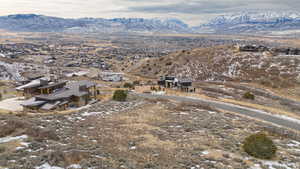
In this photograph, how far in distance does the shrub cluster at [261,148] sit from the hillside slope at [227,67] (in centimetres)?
5512

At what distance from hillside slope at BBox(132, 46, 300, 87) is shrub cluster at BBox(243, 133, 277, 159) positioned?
2170 inches

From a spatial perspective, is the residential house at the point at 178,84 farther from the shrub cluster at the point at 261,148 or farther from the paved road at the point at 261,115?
the shrub cluster at the point at 261,148

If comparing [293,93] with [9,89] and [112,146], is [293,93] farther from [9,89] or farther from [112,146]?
[9,89]

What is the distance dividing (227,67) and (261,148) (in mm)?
69712

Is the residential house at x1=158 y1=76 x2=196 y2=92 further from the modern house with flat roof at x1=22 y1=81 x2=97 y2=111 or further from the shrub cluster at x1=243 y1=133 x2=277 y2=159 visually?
the shrub cluster at x1=243 y1=133 x2=277 y2=159

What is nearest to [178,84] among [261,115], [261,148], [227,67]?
[261,115]

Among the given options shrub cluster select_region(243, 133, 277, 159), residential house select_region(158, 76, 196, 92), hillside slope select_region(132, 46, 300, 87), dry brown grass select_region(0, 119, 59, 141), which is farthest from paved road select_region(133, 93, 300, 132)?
hillside slope select_region(132, 46, 300, 87)

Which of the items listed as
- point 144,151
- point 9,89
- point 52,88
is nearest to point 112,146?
point 144,151

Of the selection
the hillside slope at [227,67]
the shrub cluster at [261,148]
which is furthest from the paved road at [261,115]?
the hillside slope at [227,67]

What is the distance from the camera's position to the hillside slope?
7269 cm

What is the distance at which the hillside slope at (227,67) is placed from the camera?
72.7 m

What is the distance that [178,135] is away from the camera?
23391mm

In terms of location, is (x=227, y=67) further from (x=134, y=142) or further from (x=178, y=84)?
(x=134, y=142)

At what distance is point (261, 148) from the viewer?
18.8 meters
